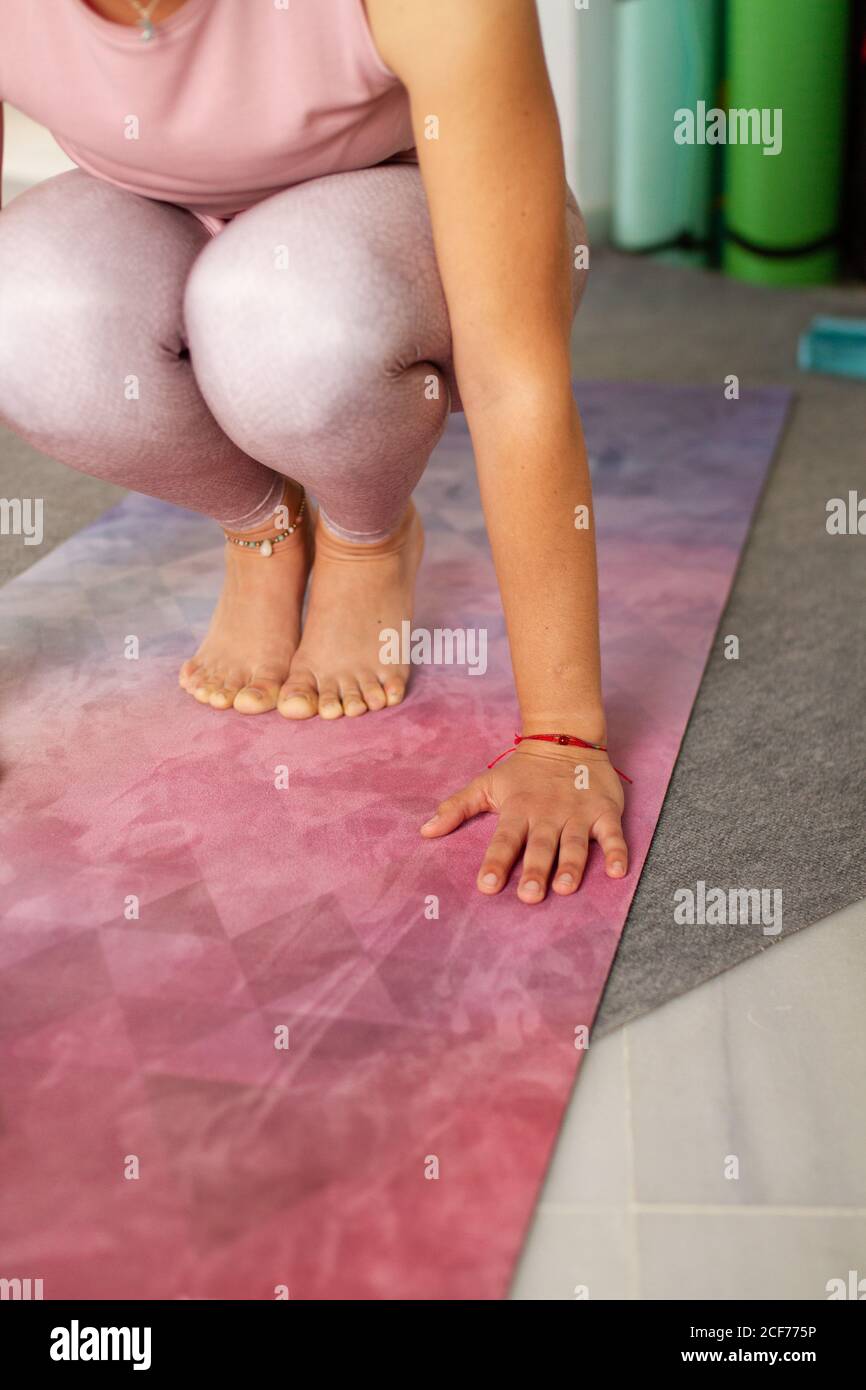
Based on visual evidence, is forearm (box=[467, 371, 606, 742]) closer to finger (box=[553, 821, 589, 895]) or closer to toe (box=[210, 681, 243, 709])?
finger (box=[553, 821, 589, 895])

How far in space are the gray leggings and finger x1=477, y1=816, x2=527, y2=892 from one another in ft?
1.04

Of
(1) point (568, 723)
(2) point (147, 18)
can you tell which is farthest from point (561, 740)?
(2) point (147, 18)

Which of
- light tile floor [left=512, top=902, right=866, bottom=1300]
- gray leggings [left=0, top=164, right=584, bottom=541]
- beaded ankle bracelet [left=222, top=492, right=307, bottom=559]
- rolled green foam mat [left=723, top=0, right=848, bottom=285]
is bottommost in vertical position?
light tile floor [left=512, top=902, right=866, bottom=1300]

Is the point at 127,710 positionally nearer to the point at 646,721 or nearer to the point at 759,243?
the point at 646,721

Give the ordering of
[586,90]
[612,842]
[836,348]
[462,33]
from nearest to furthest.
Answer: [462,33], [612,842], [836,348], [586,90]

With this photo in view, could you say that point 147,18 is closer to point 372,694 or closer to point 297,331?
point 297,331

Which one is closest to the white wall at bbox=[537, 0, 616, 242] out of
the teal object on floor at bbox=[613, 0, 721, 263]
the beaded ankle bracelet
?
the teal object on floor at bbox=[613, 0, 721, 263]

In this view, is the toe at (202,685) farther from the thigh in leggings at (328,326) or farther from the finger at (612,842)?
the finger at (612,842)

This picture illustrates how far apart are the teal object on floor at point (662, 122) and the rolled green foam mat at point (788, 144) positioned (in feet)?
0.29

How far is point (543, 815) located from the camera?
100 cm

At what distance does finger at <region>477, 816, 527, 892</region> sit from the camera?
96 centimetres

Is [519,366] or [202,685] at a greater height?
[519,366]

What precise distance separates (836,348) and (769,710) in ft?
3.99

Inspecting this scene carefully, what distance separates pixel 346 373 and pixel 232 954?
43 centimetres
